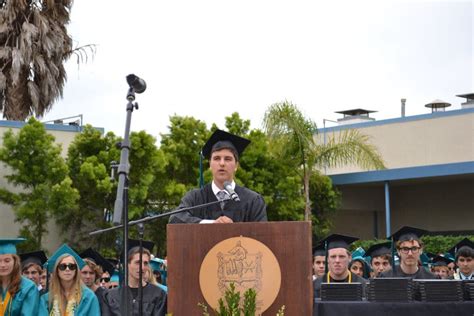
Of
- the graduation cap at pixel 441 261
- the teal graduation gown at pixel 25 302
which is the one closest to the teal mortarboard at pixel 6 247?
the teal graduation gown at pixel 25 302

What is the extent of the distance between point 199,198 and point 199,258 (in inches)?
47.1

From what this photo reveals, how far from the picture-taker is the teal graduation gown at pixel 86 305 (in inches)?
337

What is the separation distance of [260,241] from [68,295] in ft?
11.3

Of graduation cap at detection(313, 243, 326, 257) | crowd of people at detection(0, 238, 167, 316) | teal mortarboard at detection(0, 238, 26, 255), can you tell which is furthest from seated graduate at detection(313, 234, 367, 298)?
teal mortarboard at detection(0, 238, 26, 255)

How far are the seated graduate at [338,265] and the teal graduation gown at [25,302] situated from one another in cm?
256

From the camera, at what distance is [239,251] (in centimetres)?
570

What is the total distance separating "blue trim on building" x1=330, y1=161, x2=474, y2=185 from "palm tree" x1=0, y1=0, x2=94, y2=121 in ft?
32.1

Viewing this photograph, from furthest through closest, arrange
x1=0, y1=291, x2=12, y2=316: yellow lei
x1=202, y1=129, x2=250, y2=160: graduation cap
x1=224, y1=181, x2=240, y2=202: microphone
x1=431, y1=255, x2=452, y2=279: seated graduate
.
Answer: x1=431, y1=255, x2=452, y2=279: seated graduate, x1=0, y1=291, x2=12, y2=316: yellow lei, x1=202, y1=129, x2=250, y2=160: graduation cap, x1=224, y1=181, x2=240, y2=202: microphone

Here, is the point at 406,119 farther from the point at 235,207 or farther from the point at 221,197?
the point at 221,197

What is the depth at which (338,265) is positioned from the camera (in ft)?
31.1

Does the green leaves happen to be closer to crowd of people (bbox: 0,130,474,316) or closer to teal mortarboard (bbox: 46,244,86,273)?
crowd of people (bbox: 0,130,474,316)

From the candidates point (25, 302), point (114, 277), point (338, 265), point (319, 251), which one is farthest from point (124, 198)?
point (114, 277)

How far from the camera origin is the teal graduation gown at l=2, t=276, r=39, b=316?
27.6 feet

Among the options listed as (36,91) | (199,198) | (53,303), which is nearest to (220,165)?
(199,198)
